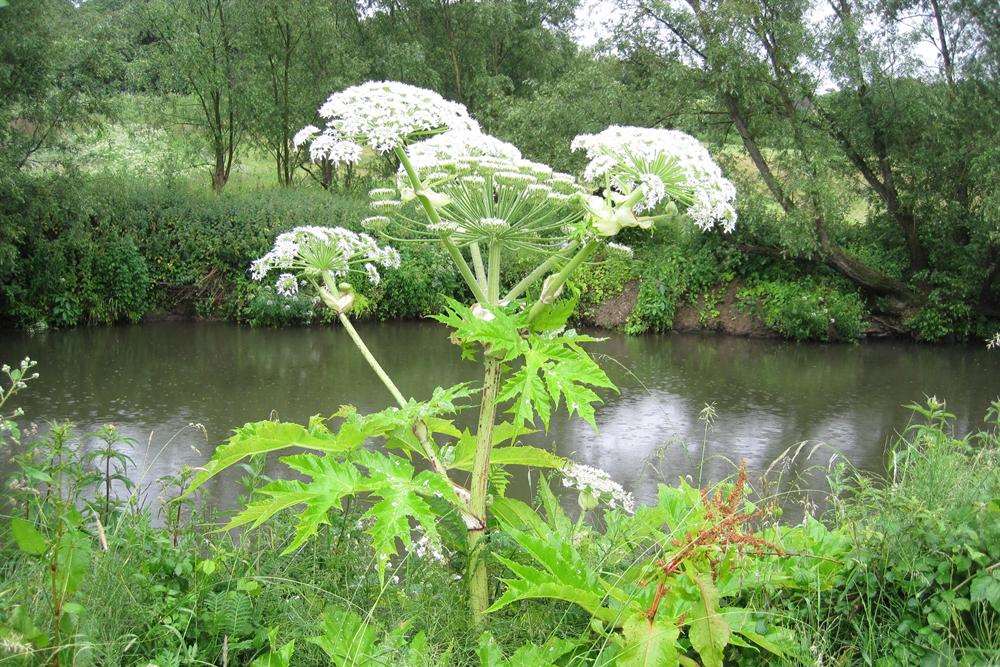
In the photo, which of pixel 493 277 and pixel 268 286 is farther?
pixel 268 286

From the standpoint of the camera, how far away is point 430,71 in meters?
19.7

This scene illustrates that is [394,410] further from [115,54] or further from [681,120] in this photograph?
[681,120]

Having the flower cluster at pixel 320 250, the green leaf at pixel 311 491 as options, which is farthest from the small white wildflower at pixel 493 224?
the green leaf at pixel 311 491

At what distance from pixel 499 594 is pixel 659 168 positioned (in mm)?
1308

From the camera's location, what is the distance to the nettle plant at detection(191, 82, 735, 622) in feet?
6.53

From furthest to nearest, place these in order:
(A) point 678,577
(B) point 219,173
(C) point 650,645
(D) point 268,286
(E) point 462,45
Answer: (E) point 462,45 → (B) point 219,173 → (D) point 268,286 → (A) point 678,577 → (C) point 650,645

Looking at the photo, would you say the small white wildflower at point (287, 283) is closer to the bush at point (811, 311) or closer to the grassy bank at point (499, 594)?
the grassy bank at point (499, 594)

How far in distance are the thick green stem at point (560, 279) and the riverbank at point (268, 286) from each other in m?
10.8

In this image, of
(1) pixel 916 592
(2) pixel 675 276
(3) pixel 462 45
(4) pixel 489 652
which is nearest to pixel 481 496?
(4) pixel 489 652

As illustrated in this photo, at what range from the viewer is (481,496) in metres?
2.21

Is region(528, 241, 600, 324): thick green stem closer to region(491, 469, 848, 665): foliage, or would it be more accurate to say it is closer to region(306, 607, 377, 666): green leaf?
region(491, 469, 848, 665): foliage

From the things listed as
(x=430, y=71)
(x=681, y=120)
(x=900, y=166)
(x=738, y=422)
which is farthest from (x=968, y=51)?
(x=430, y=71)

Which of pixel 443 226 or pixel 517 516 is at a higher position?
pixel 443 226

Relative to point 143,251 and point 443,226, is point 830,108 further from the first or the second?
point 443,226
